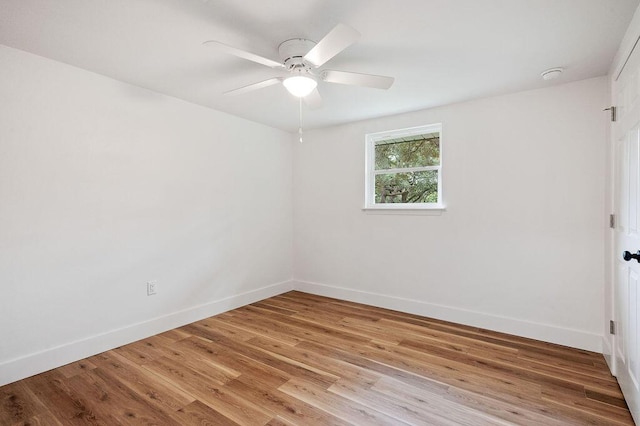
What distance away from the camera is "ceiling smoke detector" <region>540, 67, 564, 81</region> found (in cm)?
248

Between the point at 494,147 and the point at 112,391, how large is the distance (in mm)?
3657

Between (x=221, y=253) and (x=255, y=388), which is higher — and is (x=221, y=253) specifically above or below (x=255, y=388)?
above

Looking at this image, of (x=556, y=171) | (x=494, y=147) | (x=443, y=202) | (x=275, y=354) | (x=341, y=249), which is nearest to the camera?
(x=275, y=354)

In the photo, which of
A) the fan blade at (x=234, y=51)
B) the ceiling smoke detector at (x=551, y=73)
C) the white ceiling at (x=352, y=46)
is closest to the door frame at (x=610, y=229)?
the white ceiling at (x=352, y=46)

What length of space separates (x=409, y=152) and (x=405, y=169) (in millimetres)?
207

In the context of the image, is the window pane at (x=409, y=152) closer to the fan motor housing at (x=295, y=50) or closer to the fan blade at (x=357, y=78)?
the fan blade at (x=357, y=78)

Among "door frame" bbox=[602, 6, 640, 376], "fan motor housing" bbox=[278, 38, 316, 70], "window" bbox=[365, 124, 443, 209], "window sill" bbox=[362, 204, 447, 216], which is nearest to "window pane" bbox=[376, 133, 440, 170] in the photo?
"window" bbox=[365, 124, 443, 209]

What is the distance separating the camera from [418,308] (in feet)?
11.8

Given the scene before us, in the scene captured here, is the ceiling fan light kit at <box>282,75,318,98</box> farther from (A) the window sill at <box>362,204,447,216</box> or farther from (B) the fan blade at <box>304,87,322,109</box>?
(A) the window sill at <box>362,204,447,216</box>

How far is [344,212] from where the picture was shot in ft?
13.7

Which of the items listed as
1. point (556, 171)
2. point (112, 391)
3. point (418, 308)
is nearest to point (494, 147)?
point (556, 171)

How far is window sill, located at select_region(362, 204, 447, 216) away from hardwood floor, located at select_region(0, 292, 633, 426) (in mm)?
1193

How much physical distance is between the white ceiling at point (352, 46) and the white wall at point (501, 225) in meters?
0.40

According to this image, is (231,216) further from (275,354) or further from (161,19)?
(161,19)
